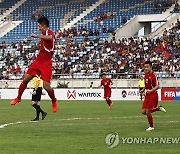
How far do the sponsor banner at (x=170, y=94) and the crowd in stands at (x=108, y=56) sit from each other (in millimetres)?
1314

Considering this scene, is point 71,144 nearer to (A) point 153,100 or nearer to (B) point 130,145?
(B) point 130,145

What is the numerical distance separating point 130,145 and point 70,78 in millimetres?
35614

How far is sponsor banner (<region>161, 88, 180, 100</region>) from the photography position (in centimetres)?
4351

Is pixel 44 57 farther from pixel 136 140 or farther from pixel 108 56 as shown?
pixel 108 56

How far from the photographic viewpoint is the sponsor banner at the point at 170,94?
4351 centimetres

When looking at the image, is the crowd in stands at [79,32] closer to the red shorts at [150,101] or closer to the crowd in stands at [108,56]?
the crowd in stands at [108,56]

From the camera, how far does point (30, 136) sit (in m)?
13.7

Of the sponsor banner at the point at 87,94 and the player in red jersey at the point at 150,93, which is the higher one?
Answer: the player in red jersey at the point at 150,93

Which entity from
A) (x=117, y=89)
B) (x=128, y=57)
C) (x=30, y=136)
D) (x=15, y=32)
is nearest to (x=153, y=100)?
(x=30, y=136)

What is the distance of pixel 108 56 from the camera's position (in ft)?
165

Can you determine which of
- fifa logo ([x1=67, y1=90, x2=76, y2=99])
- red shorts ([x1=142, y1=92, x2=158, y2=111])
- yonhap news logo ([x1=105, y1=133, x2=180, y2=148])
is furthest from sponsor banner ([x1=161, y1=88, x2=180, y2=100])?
yonhap news logo ([x1=105, y1=133, x2=180, y2=148])

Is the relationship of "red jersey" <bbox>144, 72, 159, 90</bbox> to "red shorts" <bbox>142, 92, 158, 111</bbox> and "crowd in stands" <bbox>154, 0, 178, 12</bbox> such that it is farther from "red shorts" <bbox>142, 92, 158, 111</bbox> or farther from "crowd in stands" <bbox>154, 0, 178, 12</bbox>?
"crowd in stands" <bbox>154, 0, 178, 12</bbox>

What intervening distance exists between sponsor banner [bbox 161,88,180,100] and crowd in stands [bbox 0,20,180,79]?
1314 millimetres

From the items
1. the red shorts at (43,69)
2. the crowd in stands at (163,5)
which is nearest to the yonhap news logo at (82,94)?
the crowd in stands at (163,5)
